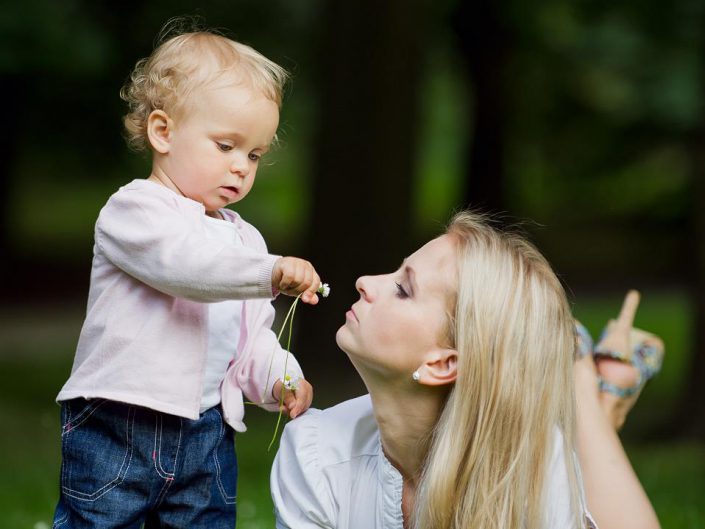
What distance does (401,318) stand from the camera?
3.17 m

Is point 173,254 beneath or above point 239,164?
beneath

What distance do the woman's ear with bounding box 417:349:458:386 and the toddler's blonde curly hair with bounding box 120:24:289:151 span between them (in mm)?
837

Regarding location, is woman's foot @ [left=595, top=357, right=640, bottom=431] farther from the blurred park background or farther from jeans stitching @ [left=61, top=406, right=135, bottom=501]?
jeans stitching @ [left=61, top=406, right=135, bottom=501]

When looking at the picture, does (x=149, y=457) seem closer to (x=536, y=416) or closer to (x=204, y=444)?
(x=204, y=444)

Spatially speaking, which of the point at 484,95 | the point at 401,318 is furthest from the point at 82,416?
the point at 484,95

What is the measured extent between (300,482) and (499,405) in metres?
0.67

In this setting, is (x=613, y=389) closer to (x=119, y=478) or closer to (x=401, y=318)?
(x=401, y=318)

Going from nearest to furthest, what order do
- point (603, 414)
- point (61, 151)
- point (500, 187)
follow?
point (603, 414) < point (500, 187) < point (61, 151)

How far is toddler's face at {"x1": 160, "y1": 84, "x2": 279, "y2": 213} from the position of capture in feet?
9.86

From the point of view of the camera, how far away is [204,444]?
3.13 meters

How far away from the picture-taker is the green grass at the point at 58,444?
512 centimetres

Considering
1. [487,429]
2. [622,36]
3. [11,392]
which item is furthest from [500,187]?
[487,429]

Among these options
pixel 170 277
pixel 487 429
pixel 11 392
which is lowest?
pixel 11 392

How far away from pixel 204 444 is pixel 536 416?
3.04 ft
